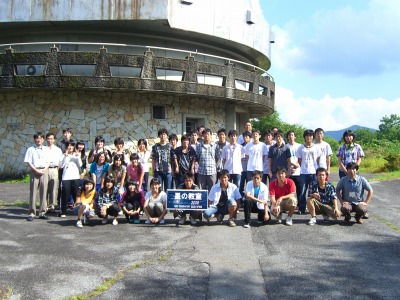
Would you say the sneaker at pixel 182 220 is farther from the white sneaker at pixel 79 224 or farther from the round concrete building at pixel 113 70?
the round concrete building at pixel 113 70

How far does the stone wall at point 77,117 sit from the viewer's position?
16.4 m

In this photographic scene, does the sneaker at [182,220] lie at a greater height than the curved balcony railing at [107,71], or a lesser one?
lesser

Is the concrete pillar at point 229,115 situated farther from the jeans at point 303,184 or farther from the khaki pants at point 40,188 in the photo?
the khaki pants at point 40,188

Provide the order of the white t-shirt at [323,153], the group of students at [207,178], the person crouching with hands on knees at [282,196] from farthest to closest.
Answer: the white t-shirt at [323,153] < the group of students at [207,178] < the person crouching with hands on knees at [282,196]

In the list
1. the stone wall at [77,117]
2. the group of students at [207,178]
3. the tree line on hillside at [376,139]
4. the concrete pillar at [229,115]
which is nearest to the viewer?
the group of students at [207,178]

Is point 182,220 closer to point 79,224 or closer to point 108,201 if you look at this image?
point 108,201

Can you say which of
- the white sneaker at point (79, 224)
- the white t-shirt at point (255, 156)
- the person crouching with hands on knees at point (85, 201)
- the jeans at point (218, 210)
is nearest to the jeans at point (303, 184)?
the white t-shirt at point (255, 156)

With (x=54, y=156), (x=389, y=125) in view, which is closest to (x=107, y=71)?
(x=54, y=156)

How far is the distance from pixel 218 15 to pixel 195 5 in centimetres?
116

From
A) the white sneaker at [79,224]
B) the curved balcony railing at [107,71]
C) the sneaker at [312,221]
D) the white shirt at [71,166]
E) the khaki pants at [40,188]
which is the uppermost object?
the curved balcony railing at [107,71]

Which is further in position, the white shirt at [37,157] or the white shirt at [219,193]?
the white shirt at [37,157]

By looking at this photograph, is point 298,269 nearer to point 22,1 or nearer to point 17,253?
point 17,253

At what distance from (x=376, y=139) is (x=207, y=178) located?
58201 millimetres

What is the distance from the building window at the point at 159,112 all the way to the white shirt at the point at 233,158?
7916 millimetres
